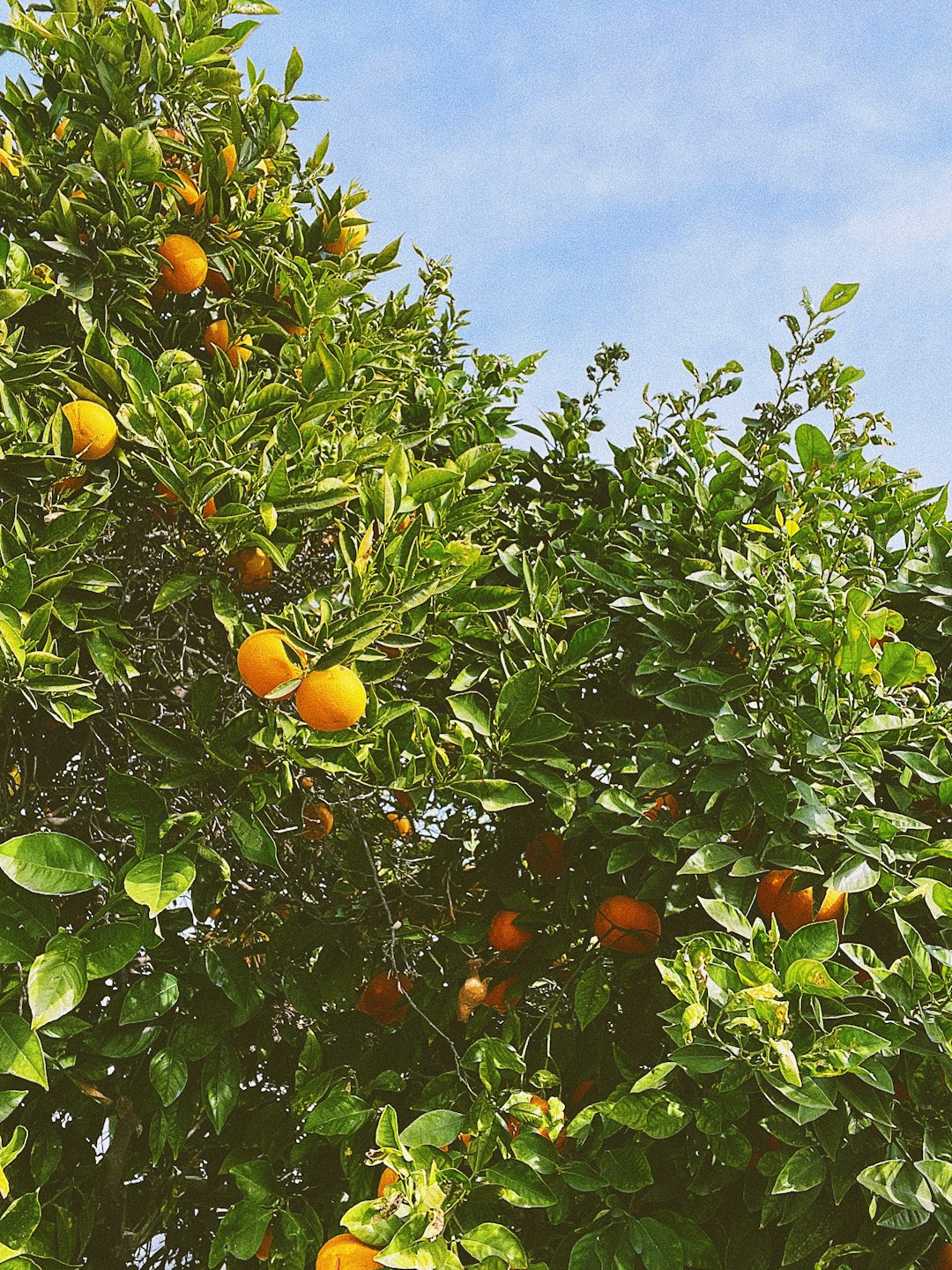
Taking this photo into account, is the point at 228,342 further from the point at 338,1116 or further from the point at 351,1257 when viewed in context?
the point at 351,1257

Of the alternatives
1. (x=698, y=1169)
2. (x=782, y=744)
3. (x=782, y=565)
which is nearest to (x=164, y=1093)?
(x=698, y=1169)

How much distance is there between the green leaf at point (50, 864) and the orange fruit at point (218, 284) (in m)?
1.22

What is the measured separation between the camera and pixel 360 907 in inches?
82.4

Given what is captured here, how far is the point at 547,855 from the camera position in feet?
6.81

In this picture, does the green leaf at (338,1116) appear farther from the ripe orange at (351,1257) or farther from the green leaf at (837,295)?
the green leaf at (837,295)

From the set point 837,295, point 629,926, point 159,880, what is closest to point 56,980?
point 159,880

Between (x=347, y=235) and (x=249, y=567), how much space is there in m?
0.99

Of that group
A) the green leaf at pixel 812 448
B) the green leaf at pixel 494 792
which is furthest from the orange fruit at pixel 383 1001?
the green leaf at pixel 812 448

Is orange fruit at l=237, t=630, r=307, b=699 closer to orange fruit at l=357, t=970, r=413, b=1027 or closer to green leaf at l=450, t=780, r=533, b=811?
green leaf at l=450, t=780, r=533, b=811

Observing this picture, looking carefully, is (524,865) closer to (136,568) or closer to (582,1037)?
(582,1037)

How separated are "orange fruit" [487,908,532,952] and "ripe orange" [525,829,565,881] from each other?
14cm

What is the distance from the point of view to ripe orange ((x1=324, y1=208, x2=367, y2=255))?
2.31 m

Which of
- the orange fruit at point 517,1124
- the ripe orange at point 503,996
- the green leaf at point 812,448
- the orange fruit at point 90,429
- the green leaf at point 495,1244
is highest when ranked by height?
the green leaf at point 812,448

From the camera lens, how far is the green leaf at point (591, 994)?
176 centimetres
